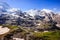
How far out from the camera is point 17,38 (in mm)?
128750

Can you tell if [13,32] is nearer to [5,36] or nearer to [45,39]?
[5,36]

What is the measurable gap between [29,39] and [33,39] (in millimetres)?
4783

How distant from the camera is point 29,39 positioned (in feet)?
418

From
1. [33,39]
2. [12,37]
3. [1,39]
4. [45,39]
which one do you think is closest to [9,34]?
[12,37]

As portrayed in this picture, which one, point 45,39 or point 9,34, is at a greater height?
point 9,34

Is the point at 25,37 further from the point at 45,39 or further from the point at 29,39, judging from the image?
the point at 45,39

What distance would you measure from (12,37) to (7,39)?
632cm

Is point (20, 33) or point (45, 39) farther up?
point (20, 33)

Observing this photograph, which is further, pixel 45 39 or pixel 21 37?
pixel 45 39

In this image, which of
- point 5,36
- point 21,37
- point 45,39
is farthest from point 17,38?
point 45,39

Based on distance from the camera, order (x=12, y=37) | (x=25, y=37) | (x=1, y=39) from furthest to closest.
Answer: (x=25, y=37) < (x=12, y=37) < (x=1, y=39)

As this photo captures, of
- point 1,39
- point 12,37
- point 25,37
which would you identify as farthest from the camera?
point 25,37

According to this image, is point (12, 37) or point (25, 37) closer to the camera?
point (12, 37)

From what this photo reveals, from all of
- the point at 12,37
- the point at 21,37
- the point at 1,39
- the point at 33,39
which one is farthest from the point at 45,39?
the point at 1,39
